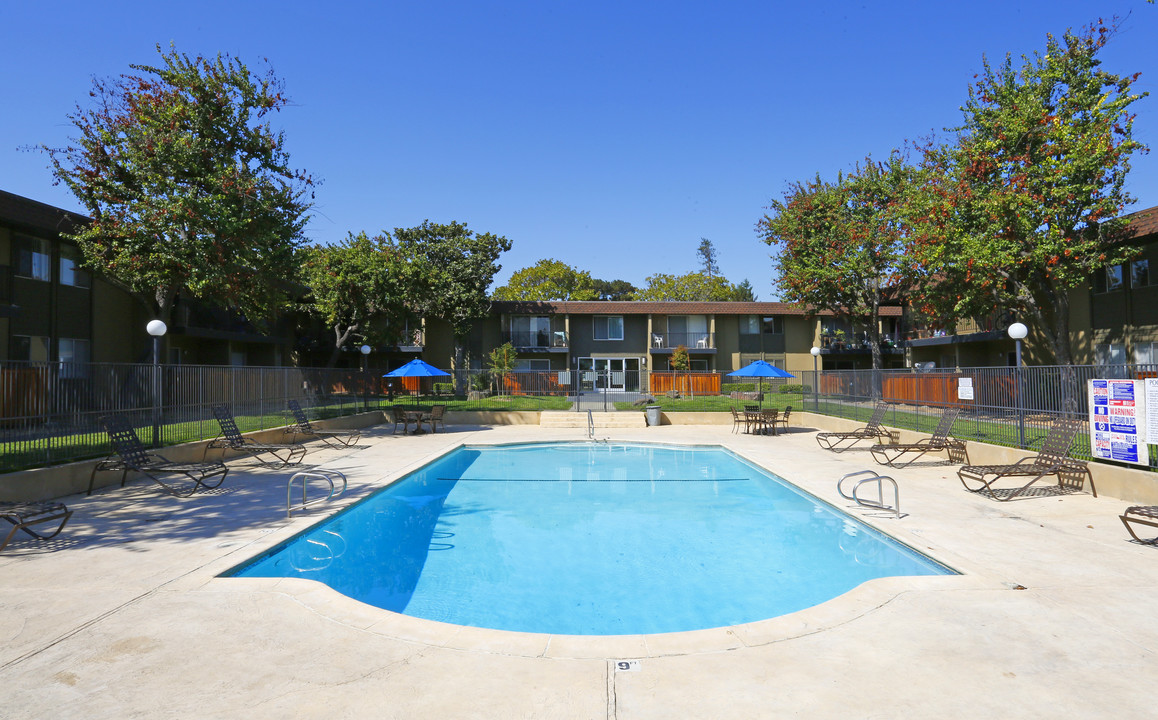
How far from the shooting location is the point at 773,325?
132 ft

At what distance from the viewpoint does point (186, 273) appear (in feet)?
55.8

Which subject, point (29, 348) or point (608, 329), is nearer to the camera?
point (29, 348)

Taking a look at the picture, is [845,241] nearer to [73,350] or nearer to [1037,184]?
[1037,184]

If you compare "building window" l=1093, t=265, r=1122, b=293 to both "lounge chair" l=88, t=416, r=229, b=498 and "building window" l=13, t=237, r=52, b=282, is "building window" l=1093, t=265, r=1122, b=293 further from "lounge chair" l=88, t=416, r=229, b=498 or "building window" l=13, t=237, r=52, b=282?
"building window" l=13, t=237, r=52, b=282

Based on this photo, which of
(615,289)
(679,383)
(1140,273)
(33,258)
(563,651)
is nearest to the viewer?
(563,651)

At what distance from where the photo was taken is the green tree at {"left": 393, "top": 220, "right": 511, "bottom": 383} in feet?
112

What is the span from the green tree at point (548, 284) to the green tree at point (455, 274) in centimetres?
1510

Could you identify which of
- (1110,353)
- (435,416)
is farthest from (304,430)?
(1110,353)

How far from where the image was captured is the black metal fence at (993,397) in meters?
10.5

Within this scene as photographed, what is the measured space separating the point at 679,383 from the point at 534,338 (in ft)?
38.0

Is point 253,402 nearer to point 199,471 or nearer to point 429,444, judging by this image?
point 429,444

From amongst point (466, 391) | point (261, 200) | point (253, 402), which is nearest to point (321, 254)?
point (466, 391)

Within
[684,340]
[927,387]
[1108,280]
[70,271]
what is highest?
[70,271]

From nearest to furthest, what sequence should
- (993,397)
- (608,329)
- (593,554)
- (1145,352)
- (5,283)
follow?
1. (593,554)
2. (993,397)
3. (5,283)
4. (1145,352)
5. (608,329)
